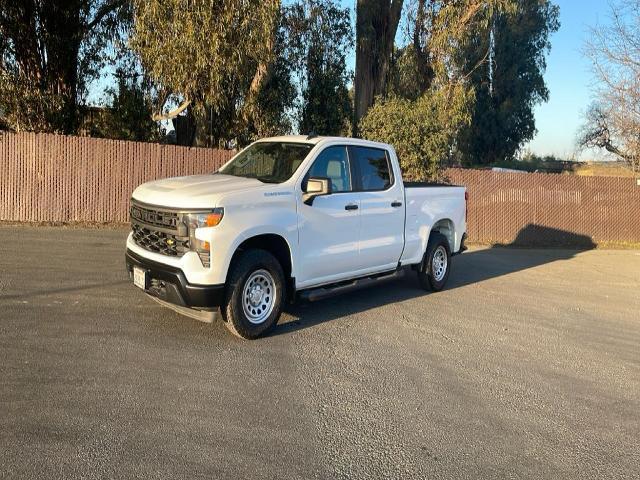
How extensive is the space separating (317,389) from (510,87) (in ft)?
124

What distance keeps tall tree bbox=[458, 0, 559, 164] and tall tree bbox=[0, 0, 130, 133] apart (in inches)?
946

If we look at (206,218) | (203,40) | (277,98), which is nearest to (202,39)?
(203,40)

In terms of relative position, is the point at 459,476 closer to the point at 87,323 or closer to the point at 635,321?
the point at 87,323

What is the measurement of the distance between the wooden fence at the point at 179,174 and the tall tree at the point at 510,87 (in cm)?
1920

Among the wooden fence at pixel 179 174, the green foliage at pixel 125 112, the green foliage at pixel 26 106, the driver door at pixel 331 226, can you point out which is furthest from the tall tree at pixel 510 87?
the driver door at pixel 331 226

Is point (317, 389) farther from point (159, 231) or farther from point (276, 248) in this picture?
point (159, 231)

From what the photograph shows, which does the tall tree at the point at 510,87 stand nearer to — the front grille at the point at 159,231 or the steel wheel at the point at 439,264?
the steel wheel at the point at 439,264

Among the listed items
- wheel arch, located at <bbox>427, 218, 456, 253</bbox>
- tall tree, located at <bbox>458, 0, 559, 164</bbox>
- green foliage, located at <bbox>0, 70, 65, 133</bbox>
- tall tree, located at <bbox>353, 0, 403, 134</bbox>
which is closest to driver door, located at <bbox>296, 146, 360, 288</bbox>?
wheel arch, located at <bbox>427, 218, 456, 253</bbox>

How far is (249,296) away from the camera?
6.09 meters

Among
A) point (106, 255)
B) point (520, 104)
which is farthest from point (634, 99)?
point (520, 104)

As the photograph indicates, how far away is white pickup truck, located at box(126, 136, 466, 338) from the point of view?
5.70m

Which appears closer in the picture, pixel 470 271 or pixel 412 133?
pixel 470 271

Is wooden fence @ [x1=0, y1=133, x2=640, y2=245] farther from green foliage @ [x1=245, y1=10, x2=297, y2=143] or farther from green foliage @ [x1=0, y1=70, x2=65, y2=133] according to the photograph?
green foliage @ [x1=0, y1=70, x2=65, y2=133]

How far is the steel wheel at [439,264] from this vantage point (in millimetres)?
9117
